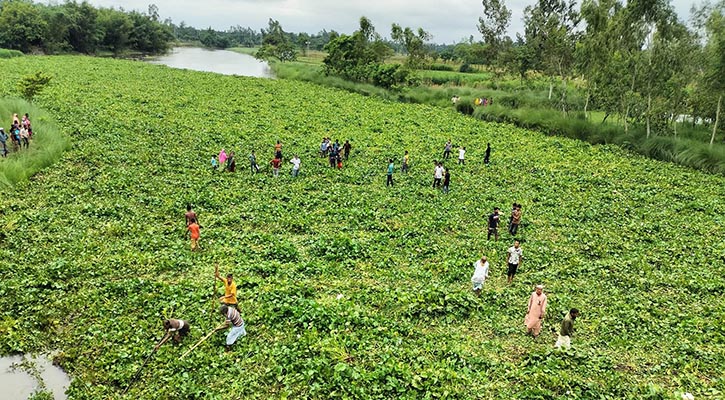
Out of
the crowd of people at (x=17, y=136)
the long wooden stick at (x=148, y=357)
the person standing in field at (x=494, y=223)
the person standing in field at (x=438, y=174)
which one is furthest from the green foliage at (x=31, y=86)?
the person standing in field at (x=494, y=223)

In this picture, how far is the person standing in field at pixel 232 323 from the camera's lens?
1097 centimetres

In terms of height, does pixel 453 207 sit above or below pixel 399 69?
below

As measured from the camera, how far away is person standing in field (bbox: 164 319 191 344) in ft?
35.8

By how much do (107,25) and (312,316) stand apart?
11545cm

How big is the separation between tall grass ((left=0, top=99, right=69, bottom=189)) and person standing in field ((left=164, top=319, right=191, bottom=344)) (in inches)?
549

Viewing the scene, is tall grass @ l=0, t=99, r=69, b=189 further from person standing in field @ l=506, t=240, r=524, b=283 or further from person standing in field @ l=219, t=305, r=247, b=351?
person standing in field @ l=506, t=240, r=524, b=283

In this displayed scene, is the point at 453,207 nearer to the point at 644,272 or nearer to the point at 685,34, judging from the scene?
the point at 644,272

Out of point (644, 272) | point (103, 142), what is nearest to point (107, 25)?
point (103, 142)

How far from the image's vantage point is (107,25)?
340 ft

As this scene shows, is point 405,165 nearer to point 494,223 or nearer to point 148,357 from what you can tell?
point 494,223

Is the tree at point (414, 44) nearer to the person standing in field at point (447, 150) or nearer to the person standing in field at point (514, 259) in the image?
the person standing in field at point (447, 150)

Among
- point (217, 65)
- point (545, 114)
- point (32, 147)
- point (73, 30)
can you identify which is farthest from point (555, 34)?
point (73, 30)

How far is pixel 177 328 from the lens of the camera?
11.0 meters

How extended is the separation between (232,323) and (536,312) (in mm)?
7602
